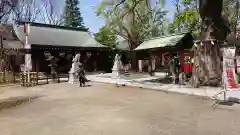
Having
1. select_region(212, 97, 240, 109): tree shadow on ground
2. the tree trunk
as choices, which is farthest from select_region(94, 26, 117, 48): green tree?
select_region(212, 97, 240, 109): tree shadow on ground

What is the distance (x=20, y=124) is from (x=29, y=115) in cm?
126

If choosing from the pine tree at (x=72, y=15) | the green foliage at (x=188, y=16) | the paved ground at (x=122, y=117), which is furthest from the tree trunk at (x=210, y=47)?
the pine tree at (x=72, y=15)

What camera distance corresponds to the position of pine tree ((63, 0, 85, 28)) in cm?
5622

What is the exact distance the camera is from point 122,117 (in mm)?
7934

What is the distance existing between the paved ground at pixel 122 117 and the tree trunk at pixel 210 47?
13.3 ft

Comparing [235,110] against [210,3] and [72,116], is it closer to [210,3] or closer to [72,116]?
[72,116]

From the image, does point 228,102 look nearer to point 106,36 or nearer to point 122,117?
point 122,117

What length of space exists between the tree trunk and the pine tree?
4351 cm

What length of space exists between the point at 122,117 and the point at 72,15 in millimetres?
52384

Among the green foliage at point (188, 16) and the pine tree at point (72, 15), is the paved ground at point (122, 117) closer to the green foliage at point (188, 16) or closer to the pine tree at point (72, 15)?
the green foliage at point (188, 16)

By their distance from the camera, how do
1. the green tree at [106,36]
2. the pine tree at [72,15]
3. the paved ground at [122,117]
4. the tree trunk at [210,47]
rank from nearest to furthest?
the paved ground at [122,117] → the tree trunk at [210,47] → the green tree at [106,36] → the pine tree at [72,15]

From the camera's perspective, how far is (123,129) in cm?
656

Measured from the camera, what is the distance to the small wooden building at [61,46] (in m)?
25.7

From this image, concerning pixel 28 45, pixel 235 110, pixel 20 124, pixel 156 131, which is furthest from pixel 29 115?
pixel 28 45
